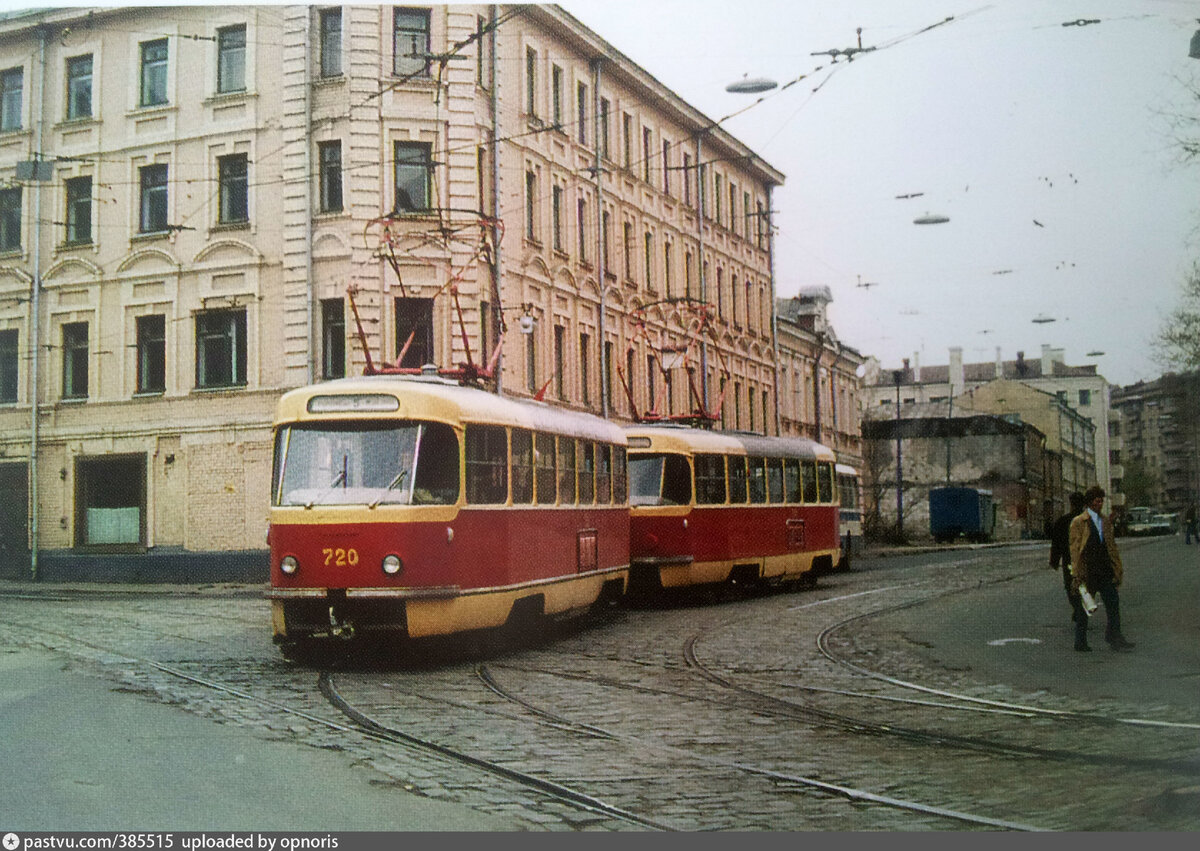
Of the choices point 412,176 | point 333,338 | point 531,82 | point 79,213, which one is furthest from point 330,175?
point 531,82

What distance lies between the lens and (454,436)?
1241 centimetres

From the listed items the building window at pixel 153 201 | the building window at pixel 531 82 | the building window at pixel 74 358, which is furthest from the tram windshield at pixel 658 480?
the building window at pixel 74 358

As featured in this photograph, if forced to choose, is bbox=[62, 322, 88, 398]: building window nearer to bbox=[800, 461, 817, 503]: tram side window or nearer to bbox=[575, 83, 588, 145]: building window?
bbox=[575, 83, 588, 145]: building window

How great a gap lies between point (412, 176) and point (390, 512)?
179 inches

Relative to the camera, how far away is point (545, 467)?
14.6 metres

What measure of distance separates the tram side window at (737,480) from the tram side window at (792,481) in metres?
1.96

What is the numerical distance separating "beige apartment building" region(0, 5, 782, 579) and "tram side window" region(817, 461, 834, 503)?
9.45 meters

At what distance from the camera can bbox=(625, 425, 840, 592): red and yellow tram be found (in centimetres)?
1973

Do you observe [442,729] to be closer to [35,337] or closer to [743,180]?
[35,337]

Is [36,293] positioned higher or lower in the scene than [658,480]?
higher

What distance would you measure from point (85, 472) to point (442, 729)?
790 centimetres

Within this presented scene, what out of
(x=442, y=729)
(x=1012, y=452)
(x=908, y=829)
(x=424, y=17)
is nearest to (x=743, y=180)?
(x=424, y=17)

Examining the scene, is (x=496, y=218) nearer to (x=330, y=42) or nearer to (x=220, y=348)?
(x=330, y=42)

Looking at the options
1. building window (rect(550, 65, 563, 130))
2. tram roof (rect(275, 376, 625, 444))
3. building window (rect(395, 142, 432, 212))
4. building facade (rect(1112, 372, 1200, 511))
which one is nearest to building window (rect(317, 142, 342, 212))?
building window (rect(395, 142, 432, 212))
